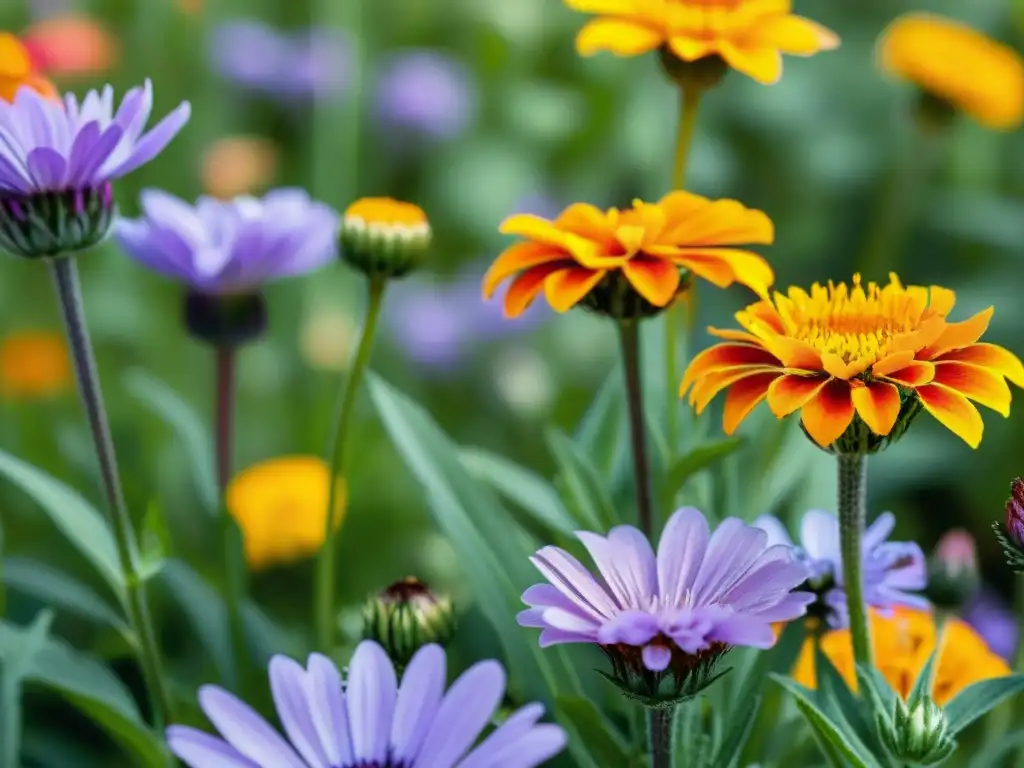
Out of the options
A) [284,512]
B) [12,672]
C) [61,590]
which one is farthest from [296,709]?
[284,512]

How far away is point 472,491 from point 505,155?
92 cm

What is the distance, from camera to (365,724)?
0.33 m

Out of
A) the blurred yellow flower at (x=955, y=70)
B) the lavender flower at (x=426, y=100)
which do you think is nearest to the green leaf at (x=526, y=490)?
the blurred yellow flower at (x=955, y=70)

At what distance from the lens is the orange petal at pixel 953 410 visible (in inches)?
12.6

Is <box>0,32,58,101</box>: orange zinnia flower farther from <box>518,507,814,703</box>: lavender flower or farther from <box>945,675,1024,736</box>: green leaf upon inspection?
<box>945,675,1024,736</box>: green leaf

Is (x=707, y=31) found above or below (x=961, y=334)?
above

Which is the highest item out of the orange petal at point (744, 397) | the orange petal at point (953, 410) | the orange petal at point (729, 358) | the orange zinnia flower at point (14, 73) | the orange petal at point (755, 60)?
the orange zinnia flower at point (14, 73)

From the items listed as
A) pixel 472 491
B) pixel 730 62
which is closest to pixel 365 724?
pixel 472 491

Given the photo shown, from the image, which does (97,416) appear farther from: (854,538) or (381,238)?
(854,538)

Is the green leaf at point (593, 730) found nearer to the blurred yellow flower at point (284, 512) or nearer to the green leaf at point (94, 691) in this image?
the green leaf at point (94, 691)

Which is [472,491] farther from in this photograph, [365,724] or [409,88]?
[409,88]

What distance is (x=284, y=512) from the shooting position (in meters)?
0.75

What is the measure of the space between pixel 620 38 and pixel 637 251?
3.9 inches

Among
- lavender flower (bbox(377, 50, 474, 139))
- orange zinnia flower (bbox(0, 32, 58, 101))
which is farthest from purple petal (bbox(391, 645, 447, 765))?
lavender flower (bbox(377, 50, 474, 139))
